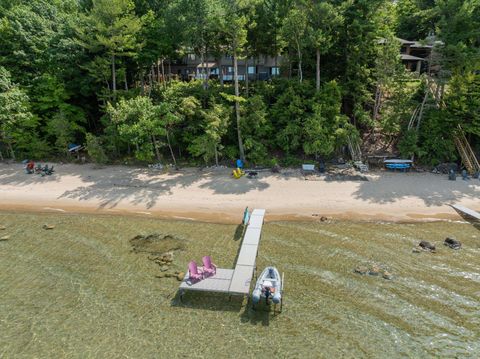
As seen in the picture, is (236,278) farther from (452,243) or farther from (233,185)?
(452,243)

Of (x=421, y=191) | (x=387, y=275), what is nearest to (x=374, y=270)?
(x=387, y=275)

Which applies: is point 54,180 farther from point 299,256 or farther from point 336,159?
point 336,159

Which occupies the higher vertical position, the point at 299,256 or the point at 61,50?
A: the point at 61,50

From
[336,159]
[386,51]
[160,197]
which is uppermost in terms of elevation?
[386,51]

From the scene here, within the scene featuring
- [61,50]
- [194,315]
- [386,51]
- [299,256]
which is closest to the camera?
[194,315]

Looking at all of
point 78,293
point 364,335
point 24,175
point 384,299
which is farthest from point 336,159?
point 24,175

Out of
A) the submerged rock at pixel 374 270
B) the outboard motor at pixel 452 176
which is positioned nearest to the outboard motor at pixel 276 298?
the submerged rock at pixel 374 270

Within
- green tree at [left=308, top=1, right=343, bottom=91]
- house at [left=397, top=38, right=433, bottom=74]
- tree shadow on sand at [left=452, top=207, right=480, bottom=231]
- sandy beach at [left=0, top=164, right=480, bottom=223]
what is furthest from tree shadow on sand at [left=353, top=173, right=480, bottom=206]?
house at [left=397, top=38, right=433, bottom=74]
